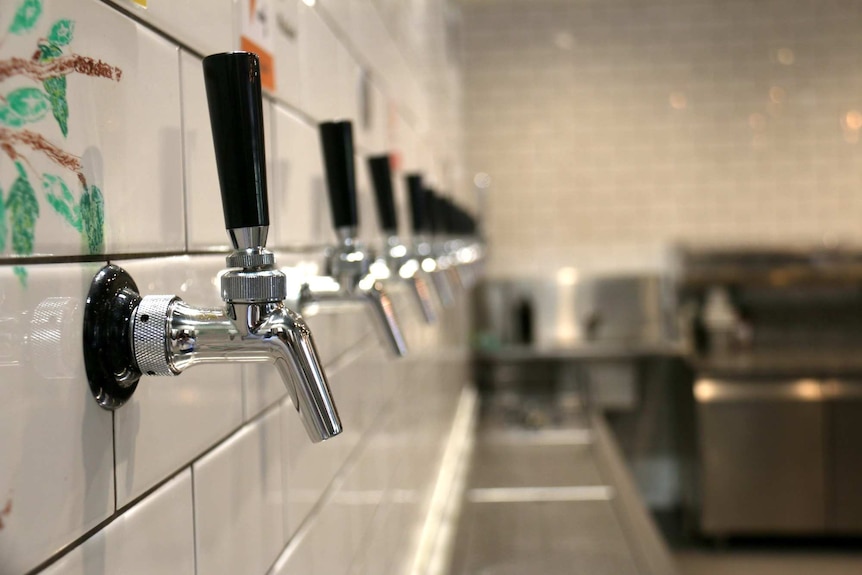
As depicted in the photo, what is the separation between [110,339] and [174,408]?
4.0 inches

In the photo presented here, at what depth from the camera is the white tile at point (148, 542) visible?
377 mm

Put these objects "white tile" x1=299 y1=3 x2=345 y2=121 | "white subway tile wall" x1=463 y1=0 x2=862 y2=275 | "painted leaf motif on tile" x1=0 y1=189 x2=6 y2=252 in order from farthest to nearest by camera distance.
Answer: "white subway tile wall" x1=463 y1=0 x2=862 y2=275
"white tile" x1=299 y1=3 x2=345 y2=121
"painted leaf motif on tile" x1=0 y1=189 x2=6 y2=252

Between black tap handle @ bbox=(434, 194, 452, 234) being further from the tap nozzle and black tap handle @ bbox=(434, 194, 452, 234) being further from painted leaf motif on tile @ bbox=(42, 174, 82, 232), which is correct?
painted leaf motif on tile @ bbox=(42, 174, 82, 232)

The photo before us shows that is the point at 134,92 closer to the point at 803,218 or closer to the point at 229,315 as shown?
the point at 229,315

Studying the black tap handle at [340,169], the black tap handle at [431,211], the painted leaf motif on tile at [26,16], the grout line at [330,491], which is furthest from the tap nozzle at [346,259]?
the black tap handle at [431,211]

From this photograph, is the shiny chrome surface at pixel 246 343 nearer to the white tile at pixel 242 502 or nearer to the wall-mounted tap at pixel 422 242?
the white tile at pixel 242 502

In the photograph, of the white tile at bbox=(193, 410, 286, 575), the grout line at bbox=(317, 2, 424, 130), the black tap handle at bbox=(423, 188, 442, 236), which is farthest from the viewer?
the black tap handle at bbox=(423, 188, 442, 236)

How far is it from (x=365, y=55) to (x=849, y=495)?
3.21m

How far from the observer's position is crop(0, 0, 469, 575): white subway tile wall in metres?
0.33

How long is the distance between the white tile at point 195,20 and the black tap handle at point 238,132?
3.9 inches

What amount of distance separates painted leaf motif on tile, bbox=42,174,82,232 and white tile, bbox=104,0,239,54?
11cm

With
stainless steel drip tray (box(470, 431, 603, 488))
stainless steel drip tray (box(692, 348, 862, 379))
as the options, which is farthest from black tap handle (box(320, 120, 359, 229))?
stainless steel drip tray (box(692, 348, 862, 379))

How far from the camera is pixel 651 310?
3.88 meters

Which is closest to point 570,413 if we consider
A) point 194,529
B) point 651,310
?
point 651,310
